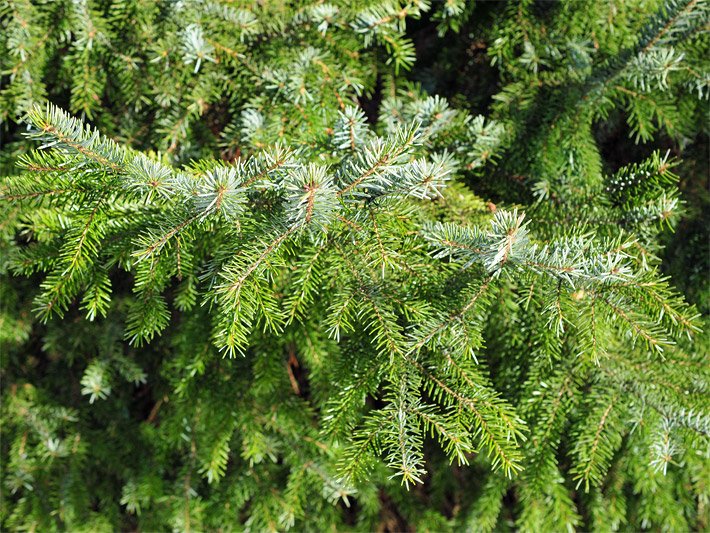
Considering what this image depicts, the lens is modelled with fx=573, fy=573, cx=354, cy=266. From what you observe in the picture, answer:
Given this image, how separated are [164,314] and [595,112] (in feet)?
3.00

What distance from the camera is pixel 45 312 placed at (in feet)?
2.90

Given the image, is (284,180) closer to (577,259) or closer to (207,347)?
(577,259)

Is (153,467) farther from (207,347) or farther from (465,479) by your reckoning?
(465,479)

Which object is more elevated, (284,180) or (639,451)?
(284,180)

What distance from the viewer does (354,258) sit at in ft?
2.89

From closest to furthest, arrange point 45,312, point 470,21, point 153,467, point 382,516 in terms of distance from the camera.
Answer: point 45,312, point 470,21, point 153,467, point 382,516

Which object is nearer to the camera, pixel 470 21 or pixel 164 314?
pixel 164 314

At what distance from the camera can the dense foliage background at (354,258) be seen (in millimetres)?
810

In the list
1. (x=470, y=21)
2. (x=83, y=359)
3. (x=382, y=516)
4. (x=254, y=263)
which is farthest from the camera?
(x=382, y=516)

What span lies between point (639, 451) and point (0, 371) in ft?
5.19

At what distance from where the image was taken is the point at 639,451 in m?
1.14

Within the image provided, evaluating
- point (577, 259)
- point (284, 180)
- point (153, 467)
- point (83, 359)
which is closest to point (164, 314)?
point (284, 180)

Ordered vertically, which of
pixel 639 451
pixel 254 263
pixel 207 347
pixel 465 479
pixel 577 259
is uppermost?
pixel 577 259

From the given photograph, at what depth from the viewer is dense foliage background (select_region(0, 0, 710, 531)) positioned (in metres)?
0.81
